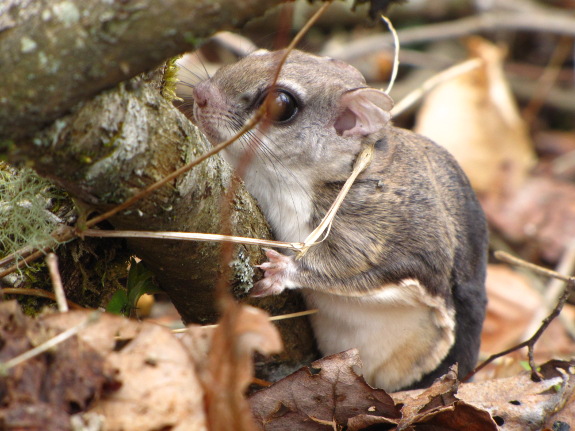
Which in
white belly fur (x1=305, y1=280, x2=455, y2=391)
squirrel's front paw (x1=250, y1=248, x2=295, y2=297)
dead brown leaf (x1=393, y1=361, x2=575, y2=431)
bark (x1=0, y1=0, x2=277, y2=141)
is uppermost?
bark (x1=0, y1=0, x2=277, y2=141)

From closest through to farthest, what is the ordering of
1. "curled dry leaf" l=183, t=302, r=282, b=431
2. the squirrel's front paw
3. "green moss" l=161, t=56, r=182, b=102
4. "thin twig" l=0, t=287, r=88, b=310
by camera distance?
1. "curled dry leaf" l=183, t=302, r=282, b=431
2. "thin twig" l=0, t=287, r=88, b=310
3. "green moss" l=161, t=56, r=182, b=102
4. the squirrel's front paw

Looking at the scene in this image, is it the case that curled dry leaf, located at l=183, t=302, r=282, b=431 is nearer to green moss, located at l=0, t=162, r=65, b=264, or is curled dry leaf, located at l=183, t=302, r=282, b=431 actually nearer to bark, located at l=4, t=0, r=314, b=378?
bark, located at l=4, t=0, r=314, b=378

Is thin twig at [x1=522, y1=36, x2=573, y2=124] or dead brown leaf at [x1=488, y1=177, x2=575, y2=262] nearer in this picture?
dead brown leaf at [x1=488, y1=177, x2=575, y2=262]

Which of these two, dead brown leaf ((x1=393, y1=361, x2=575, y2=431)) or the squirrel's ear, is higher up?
the squirrel's ear

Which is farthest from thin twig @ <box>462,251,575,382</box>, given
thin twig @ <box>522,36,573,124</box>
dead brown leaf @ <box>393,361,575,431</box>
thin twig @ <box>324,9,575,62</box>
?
thin twig @ <box>522,36,573,124</box>

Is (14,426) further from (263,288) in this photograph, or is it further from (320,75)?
(320,75)

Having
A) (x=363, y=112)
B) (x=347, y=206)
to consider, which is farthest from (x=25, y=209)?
(x=363, y=112)

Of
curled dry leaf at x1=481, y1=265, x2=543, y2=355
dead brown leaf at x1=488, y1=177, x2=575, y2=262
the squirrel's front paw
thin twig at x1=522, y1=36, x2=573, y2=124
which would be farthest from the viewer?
thin twig at x1=522, y1=36, x2=573, y2=124
